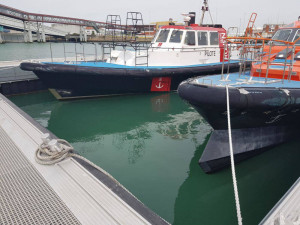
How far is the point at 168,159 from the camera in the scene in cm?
460

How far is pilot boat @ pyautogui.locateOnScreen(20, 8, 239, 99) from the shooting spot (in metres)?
7.58

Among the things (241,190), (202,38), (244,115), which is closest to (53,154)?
(241,190)

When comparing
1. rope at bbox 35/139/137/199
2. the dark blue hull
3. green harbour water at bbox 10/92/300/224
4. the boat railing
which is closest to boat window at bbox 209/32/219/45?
the boat railing

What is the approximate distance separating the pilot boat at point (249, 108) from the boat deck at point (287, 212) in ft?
6.40

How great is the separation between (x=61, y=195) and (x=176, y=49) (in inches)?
299

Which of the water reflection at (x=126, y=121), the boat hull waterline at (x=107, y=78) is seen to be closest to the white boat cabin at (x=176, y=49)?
the boat hull waterline at (x=107, y=78)

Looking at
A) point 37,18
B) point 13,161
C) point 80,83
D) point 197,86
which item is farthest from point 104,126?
point 37,18

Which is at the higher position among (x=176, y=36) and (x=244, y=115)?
(x=176, y=36)

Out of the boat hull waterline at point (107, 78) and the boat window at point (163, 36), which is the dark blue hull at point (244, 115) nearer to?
the boat hull waterline at point (107, 78)

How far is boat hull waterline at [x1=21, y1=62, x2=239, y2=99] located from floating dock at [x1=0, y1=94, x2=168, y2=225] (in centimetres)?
493

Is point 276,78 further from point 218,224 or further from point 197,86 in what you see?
point 218,224

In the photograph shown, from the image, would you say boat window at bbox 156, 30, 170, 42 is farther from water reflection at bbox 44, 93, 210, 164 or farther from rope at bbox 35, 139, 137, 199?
rope at bbox 35, 139, 137, 199

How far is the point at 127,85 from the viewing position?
27.2 ft

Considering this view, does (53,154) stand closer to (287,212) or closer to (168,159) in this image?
(287,212)
